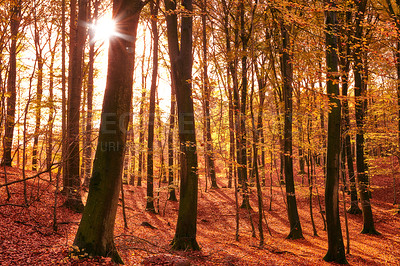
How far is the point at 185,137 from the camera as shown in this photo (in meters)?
7.66

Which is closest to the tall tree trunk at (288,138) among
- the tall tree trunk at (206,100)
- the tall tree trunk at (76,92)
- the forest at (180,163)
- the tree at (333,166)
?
the forest at (180,163)

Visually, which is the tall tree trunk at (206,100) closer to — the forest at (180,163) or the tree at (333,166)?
the forest at (180,163)

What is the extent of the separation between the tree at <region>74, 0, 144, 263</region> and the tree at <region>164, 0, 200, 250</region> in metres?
2.15

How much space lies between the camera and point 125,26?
5547 mm

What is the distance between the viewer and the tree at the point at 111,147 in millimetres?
5059

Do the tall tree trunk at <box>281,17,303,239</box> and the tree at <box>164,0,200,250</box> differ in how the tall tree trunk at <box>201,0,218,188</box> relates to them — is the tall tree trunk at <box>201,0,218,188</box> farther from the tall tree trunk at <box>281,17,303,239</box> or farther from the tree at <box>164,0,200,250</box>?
the tall tree trunk at <box>281,17,303,239</box>

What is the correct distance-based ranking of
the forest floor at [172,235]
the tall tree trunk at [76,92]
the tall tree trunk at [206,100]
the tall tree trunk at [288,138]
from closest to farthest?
the forest floor at [172,235], the tall tree trunk at [206,100], the tall tree trunk at [76,92], the tall tree trunk at [288,138]

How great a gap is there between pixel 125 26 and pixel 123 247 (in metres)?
4.99

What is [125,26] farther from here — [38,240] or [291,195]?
[291,195]

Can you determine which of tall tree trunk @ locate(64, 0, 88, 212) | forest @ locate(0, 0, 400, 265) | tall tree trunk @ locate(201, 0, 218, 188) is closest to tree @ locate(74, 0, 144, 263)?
forest @ locate(0, 0, 400, 265)

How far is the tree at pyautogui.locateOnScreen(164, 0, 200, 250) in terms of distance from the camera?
295 inches

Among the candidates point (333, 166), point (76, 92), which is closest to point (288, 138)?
point (333, 166)

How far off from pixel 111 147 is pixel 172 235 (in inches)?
240

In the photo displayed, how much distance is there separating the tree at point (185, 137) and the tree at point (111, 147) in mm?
2151
